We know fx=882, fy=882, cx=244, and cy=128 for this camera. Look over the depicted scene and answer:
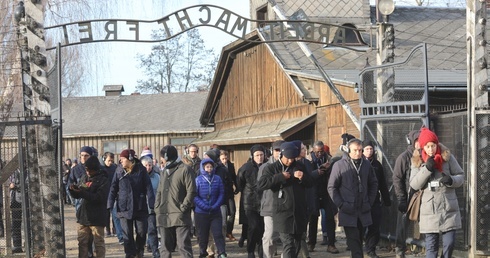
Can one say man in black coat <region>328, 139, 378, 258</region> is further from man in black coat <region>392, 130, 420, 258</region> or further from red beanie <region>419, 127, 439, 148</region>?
red beanie <region>419, 127, 439, 148</region>

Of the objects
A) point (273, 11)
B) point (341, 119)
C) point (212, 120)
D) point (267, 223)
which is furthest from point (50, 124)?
point (212, 120)

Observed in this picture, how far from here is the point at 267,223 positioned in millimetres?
12305

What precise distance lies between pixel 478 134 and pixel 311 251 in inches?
165

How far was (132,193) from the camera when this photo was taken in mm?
13430

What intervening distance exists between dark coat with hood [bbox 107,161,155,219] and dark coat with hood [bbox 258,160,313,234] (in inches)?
104

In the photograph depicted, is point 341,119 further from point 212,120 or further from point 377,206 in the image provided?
point 212,120

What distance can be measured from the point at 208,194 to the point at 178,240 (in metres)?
1.02

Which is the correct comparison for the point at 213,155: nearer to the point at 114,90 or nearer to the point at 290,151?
the point at 290,151

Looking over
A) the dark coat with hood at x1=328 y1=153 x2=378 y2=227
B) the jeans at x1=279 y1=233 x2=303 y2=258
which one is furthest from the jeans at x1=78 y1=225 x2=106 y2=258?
the dark coat with hood at x1=328 y1=153 x2=378 y2=227

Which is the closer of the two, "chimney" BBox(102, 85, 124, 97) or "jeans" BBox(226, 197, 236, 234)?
"jeans" BBox(226, 197, 236, 234)

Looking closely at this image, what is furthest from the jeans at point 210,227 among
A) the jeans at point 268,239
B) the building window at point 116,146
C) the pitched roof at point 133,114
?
the building window at point 116,146

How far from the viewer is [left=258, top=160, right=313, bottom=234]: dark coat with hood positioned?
37.8 ft

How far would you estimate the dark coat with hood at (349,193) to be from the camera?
1182 centimetres

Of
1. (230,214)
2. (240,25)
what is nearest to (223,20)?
(240,25)
